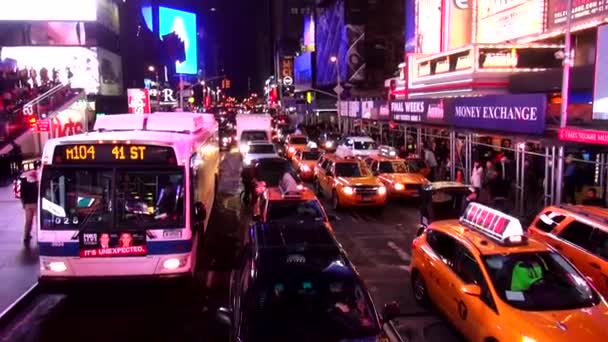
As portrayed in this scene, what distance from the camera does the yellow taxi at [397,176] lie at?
21.0 metres

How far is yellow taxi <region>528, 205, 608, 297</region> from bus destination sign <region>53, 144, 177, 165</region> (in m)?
6.57

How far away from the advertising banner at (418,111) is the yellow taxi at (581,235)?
12759 mm

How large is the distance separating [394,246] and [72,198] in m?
8.12

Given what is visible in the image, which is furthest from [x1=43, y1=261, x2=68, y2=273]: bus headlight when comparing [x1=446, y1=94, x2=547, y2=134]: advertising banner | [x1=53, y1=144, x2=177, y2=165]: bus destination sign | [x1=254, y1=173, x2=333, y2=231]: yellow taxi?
[x1=446, y1=94, x2=547, y2=134]: advertising banner

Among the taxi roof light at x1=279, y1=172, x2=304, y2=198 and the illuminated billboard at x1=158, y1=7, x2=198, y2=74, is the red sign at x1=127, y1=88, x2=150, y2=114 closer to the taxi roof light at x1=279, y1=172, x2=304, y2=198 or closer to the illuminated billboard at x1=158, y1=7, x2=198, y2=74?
the taxi roof light at x1=279, y1=172, x2=304, y2=198

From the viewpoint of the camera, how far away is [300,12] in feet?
535

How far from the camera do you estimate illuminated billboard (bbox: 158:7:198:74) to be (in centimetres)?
12100

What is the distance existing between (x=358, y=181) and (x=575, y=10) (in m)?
12.2

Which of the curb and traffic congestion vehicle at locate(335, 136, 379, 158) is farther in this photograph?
traffic congestion vehicle at locate(335, 136, 379, 158)

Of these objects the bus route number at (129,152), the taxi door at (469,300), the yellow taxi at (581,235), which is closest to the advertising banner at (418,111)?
the yellow taxi at (581,235)

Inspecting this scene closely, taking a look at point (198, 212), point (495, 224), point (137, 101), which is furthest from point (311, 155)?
point (495, 224)

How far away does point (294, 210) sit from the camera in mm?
13125

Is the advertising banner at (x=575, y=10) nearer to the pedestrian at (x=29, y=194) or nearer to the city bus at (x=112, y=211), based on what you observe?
the city bus at (x=112, y=211)

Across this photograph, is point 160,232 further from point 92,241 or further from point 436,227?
point 436,227
